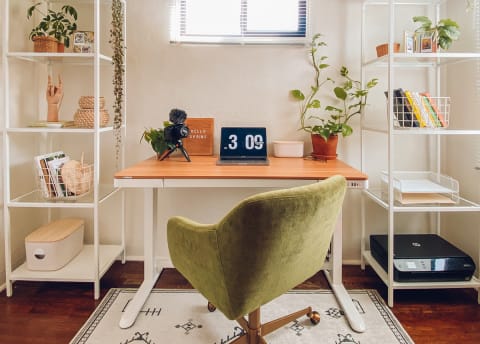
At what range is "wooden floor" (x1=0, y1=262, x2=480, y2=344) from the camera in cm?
198

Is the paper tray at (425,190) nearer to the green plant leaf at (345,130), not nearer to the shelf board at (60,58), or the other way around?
the green plant leaf at (345,130)

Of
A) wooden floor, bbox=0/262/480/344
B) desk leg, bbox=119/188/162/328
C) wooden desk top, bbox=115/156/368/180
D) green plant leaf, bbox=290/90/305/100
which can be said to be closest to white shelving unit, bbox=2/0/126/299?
wooden floor, bbox=0/262/480/344

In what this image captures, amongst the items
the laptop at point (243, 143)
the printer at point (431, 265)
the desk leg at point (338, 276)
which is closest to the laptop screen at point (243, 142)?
the laptop at point (243, 143)

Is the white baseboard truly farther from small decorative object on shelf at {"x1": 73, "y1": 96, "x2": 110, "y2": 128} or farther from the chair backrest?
the chair backrest

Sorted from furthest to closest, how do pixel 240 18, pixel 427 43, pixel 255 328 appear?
pixel 240 18 < pixel 427 43 < pixel 255 328

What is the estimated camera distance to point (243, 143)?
2.57m

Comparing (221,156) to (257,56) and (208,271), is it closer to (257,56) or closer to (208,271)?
(257,56)

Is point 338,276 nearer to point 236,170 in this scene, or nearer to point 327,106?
point 236,170

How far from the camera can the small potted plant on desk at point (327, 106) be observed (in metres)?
2.60

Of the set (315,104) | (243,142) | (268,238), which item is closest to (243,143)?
(243,142)

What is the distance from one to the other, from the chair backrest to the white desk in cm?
53

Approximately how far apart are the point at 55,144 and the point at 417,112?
225 cm

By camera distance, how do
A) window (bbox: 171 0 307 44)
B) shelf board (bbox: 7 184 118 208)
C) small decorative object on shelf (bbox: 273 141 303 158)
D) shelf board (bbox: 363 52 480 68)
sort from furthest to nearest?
1. window (bbox: 171 0 307 44)
2. small decorative object on shelf (bbox: 273 141 303 158)
3. shelf board (bbox: 7 184 118 208)
4. shelf board (bbox: 363 52 480 68)

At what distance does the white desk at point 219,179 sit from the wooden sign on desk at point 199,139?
155 mm
